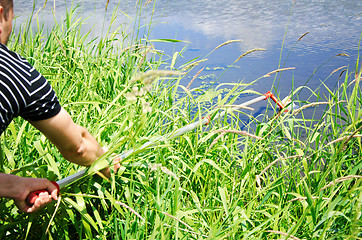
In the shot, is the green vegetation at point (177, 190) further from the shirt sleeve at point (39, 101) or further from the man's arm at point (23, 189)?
the shirt sleeve at point (39, 101)

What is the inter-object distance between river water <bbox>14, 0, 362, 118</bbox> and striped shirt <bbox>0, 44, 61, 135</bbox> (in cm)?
209

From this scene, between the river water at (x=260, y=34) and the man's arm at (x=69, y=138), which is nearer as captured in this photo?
the man's arm at (x=69, y=138)

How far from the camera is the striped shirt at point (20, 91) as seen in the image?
42.4 inches

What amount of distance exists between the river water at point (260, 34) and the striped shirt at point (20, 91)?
6.87 feet

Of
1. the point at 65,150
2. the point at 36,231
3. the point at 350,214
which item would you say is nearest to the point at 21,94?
the point at 65,150

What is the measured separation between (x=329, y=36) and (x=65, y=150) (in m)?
4.33

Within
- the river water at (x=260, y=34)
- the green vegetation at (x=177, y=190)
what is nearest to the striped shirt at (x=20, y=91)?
the green vegetation at (x=177, y=190)

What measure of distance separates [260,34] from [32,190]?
14.1 ft

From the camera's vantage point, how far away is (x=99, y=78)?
2.46 metres


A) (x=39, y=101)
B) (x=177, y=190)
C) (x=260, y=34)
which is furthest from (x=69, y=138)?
(x=260, y=34)

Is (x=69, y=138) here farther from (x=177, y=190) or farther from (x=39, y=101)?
(x=177, y=190)

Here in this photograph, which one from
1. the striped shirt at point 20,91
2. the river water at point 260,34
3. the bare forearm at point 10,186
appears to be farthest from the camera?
A: the river water at point 260,34

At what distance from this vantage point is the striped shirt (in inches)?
42.4

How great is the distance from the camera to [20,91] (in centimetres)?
110
